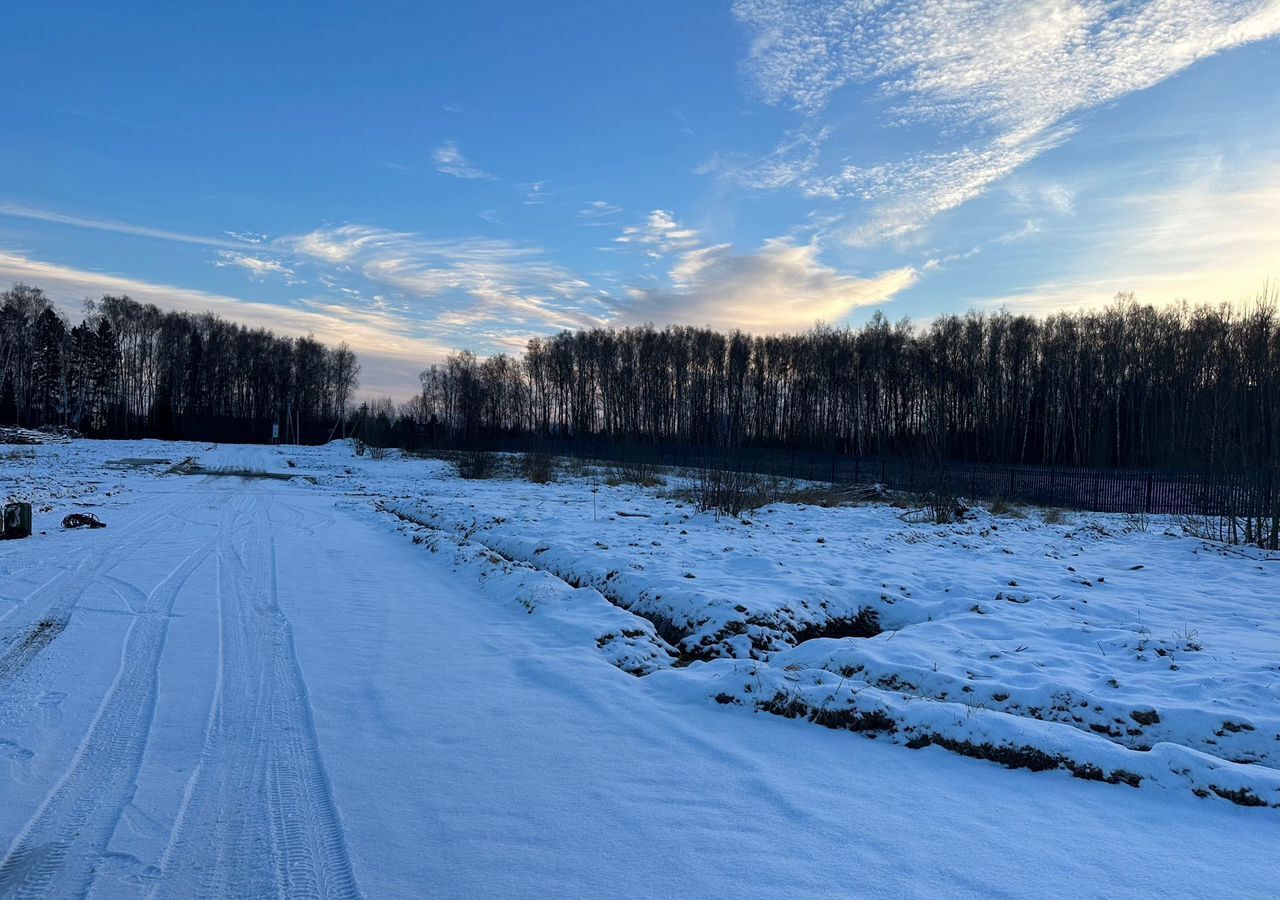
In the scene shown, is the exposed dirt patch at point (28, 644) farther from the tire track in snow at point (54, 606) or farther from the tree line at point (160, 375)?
the tree line at point (160, 375)

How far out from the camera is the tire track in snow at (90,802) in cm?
287

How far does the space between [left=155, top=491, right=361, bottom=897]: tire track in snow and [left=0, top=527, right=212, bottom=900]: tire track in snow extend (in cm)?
32

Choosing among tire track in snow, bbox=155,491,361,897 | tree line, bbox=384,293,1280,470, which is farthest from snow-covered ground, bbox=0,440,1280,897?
tree line, bbox=384,293,1280,470

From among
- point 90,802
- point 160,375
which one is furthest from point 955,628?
point 160,375

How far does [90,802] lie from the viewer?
136 inches

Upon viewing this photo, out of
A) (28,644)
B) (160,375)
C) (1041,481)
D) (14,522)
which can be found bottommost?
(28,644)

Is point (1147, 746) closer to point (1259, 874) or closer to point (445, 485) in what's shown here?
point (1259, 874)

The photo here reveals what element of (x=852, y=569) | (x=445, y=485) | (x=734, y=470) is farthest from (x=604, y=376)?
(x=852, y=569)

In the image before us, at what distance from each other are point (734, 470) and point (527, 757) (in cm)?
1418

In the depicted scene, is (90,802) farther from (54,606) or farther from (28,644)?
(54,606)

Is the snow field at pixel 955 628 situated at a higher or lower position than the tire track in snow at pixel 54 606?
A: higher

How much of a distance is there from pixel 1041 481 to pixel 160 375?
90902mm

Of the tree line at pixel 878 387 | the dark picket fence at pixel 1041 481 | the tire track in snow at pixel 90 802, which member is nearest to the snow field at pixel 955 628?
the dark picket fence at pixel 1041 481

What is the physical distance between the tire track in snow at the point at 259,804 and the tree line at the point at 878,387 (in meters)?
36.3
